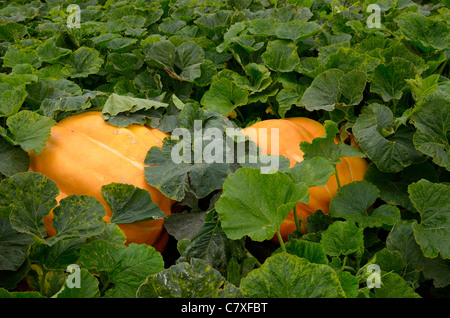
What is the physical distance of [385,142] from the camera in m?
1.66

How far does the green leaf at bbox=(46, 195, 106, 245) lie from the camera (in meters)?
1.33

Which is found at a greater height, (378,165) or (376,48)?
(376,48)

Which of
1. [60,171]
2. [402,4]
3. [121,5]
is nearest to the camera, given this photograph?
[60,171]

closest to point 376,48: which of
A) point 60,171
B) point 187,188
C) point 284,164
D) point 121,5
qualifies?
point 284,164

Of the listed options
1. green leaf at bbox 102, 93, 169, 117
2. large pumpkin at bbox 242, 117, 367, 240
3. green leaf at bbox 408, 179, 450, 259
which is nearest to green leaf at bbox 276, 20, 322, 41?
large pumpkin at bbox 242, 117, 367, 240

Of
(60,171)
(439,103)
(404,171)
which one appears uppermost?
(439,103)

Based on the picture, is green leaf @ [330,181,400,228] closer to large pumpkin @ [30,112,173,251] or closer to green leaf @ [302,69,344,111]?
green leaf @ [302,69,344,111]

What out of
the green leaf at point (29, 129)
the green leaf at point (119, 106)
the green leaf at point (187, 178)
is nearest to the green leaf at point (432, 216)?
the green leaf at point (187, 178)

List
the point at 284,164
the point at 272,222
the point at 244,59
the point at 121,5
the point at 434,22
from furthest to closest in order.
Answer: the point at 121,5, the point at 244,59, the point at 434,22, the point at 284,164, the point at 272,222

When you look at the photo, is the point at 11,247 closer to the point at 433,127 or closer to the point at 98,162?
the point at 98,162

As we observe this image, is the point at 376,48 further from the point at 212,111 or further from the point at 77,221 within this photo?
the point at 77,221

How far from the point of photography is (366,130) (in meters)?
1.70

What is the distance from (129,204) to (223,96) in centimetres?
80

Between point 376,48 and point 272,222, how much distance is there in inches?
47.0
